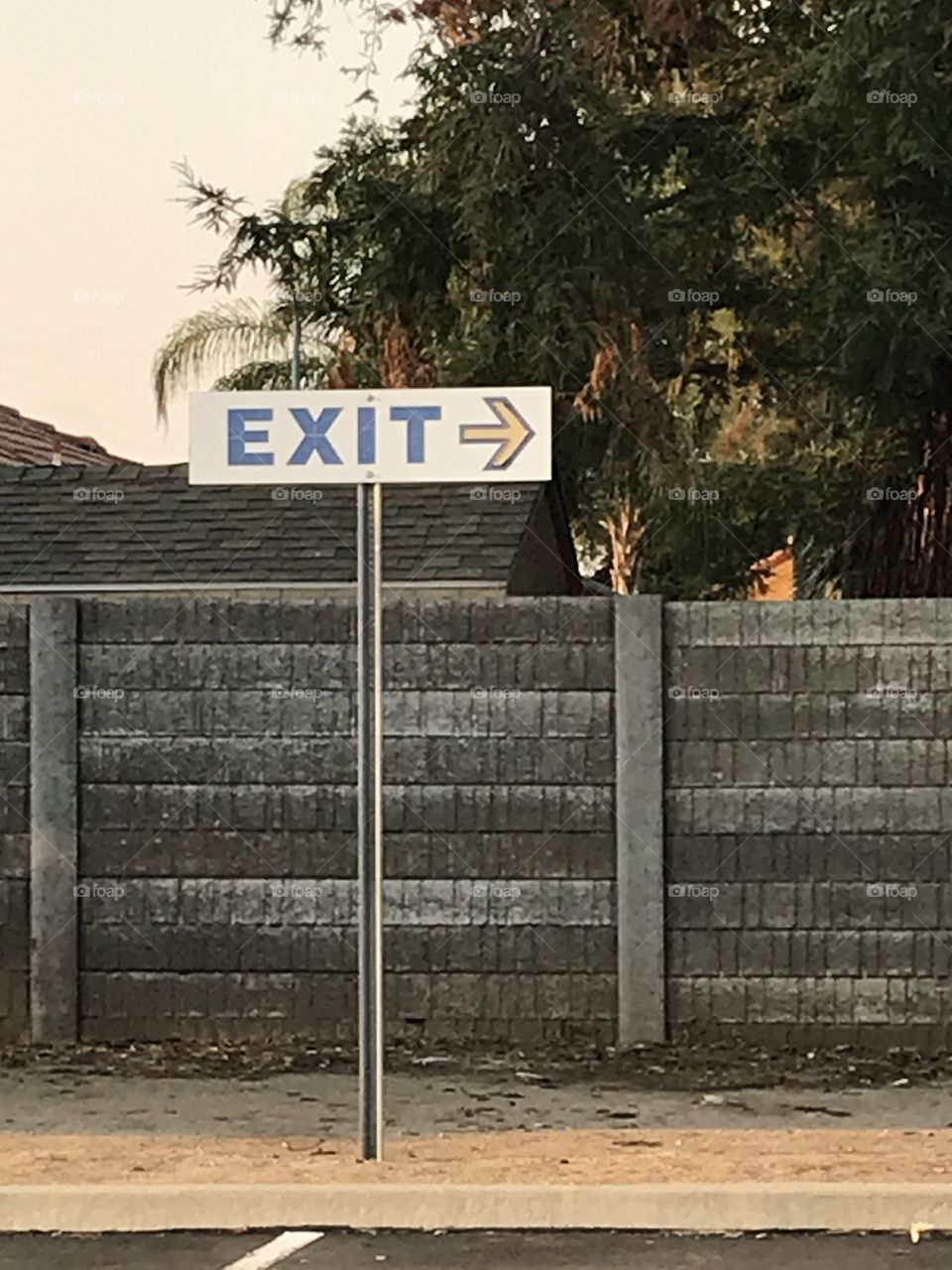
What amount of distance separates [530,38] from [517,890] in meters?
9.61

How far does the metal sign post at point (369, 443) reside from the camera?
24.5 feet

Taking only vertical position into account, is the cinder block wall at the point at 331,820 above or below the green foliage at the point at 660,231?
below

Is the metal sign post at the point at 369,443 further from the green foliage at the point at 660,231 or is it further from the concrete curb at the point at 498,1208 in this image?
the green foliage at the point at 660,231

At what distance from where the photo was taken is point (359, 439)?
7.57 m

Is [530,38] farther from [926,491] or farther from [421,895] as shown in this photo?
[421,895]

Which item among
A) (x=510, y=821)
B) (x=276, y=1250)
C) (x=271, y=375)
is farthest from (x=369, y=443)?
(x=271, y=375)

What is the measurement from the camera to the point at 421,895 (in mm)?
9969

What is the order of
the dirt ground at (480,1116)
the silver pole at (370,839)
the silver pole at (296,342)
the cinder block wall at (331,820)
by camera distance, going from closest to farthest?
the dirt ground at (480,1116) < the silver pole at (370,839) < the cinder block wall at (331,820) < the silver pole at (296,342)

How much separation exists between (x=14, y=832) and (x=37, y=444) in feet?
45.1

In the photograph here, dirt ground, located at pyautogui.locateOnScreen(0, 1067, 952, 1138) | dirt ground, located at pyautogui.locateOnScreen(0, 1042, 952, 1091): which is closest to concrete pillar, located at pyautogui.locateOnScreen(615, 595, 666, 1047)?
dirt ground, located at pyautogui.locateOnScreen(0, 1042, 952, 1091)

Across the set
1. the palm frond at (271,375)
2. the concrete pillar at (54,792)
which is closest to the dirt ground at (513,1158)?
the concrete pillar at (54,792)

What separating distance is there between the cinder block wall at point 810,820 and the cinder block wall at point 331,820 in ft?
1.23

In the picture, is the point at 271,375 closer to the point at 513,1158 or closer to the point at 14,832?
the point at 14,832

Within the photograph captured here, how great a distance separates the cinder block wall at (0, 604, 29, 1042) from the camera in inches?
398
